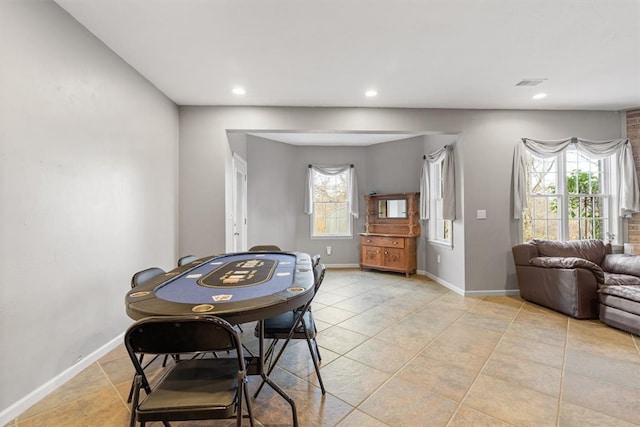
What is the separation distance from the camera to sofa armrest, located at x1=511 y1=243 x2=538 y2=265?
12.1 ft

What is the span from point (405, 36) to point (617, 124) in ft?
13.0

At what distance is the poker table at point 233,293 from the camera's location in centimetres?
138

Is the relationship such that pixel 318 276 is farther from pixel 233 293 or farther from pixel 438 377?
pixel 438 377

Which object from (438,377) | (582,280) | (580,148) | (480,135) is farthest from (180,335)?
(580,148)

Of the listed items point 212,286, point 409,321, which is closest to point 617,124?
point 409,321

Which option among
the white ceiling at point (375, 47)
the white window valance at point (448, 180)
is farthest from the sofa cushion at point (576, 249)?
the white ceiling at point (375, 47)

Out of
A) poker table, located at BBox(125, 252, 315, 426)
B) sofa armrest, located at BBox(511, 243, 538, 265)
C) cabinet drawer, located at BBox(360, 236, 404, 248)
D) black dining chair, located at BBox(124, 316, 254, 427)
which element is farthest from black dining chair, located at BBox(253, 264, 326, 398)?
cabinet drawer, located at BBox(360, 236, 404, 248)

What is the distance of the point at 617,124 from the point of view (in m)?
4.08

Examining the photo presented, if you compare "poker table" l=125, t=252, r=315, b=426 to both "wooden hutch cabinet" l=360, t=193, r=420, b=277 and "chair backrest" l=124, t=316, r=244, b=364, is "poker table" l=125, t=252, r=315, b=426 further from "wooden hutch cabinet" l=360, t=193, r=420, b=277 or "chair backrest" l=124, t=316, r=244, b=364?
"wooden hutch cabinet" l=360, t=193, r=420, b=277

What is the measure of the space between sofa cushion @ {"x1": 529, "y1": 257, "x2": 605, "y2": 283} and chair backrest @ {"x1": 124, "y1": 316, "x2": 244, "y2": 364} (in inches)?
145

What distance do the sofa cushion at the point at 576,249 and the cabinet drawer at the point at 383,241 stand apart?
205cm

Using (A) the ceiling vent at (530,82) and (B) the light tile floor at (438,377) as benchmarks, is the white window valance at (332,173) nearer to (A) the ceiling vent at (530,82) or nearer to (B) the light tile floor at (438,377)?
(B) the light tile floor at (438,377)

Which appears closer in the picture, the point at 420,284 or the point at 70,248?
the point at 70,248

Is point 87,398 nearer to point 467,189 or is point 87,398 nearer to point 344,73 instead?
point 344,73
